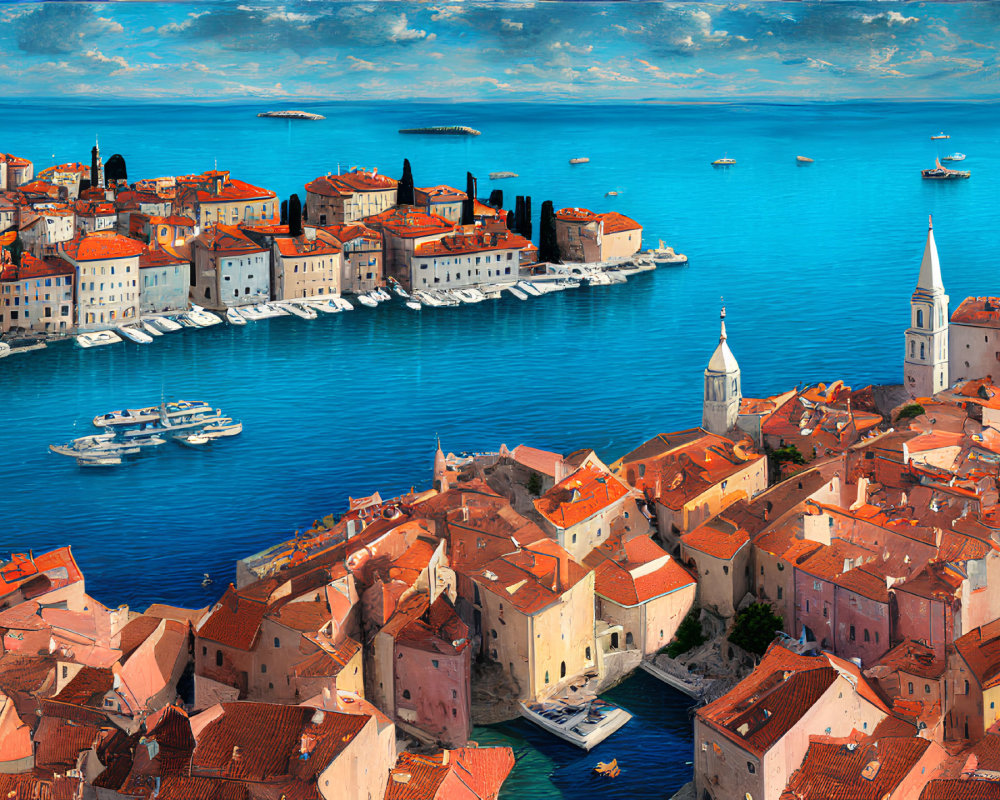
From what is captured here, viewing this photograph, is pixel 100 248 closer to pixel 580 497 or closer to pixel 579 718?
pixel 580 497

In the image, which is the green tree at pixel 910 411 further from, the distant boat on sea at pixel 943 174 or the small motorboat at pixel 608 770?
the distant boat on sea at pixel 943 174

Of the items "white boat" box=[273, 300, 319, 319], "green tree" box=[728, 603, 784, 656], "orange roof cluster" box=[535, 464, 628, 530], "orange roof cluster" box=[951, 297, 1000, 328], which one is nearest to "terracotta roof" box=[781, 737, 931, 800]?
"green tree" box=[728, 603, 784, 656]

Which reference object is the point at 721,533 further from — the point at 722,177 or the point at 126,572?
the point at 722,177

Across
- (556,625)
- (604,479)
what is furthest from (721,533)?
(556,625)

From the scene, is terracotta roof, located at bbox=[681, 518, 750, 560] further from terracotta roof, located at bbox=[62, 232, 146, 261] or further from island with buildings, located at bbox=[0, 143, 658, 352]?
terracotta roof, located at bbox=[62, 232, 146, 261]

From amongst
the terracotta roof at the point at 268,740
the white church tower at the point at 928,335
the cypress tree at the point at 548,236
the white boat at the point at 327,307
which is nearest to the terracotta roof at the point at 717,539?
the terracotta roof at the point at 268,740
